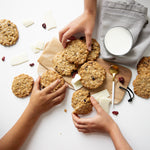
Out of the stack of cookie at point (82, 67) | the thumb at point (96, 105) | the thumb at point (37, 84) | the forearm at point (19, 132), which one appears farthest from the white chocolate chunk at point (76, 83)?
the forearm at point (19, 132)

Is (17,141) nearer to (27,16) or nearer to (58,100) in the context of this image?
(58,100)

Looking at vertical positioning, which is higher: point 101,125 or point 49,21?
point 49,21

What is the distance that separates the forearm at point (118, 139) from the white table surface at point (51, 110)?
56mm

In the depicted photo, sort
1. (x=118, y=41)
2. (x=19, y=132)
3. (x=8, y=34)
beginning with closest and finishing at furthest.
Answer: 1. (x=118, y=41)
2. (x=19, y=132)
3. (x=8, y=34)

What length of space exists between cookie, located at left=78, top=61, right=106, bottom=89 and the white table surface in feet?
0.48

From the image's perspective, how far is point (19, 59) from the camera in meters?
1.18

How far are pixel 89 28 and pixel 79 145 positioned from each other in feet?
2.58

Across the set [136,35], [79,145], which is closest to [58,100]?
[79,145]

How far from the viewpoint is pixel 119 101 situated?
3.51 feet

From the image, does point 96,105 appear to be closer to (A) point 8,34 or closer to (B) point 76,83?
(B) point 76,83

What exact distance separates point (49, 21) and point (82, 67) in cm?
42

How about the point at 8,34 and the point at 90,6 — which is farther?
the point at 8,34

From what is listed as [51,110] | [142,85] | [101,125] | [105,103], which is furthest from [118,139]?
[51,110]

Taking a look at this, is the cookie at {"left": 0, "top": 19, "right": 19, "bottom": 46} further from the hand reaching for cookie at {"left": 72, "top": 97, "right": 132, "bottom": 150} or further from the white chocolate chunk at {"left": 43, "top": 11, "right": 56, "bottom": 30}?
the hand reaching for cookie at {"left": 72, "top": 97, "right": 132, "bottom": 150}
